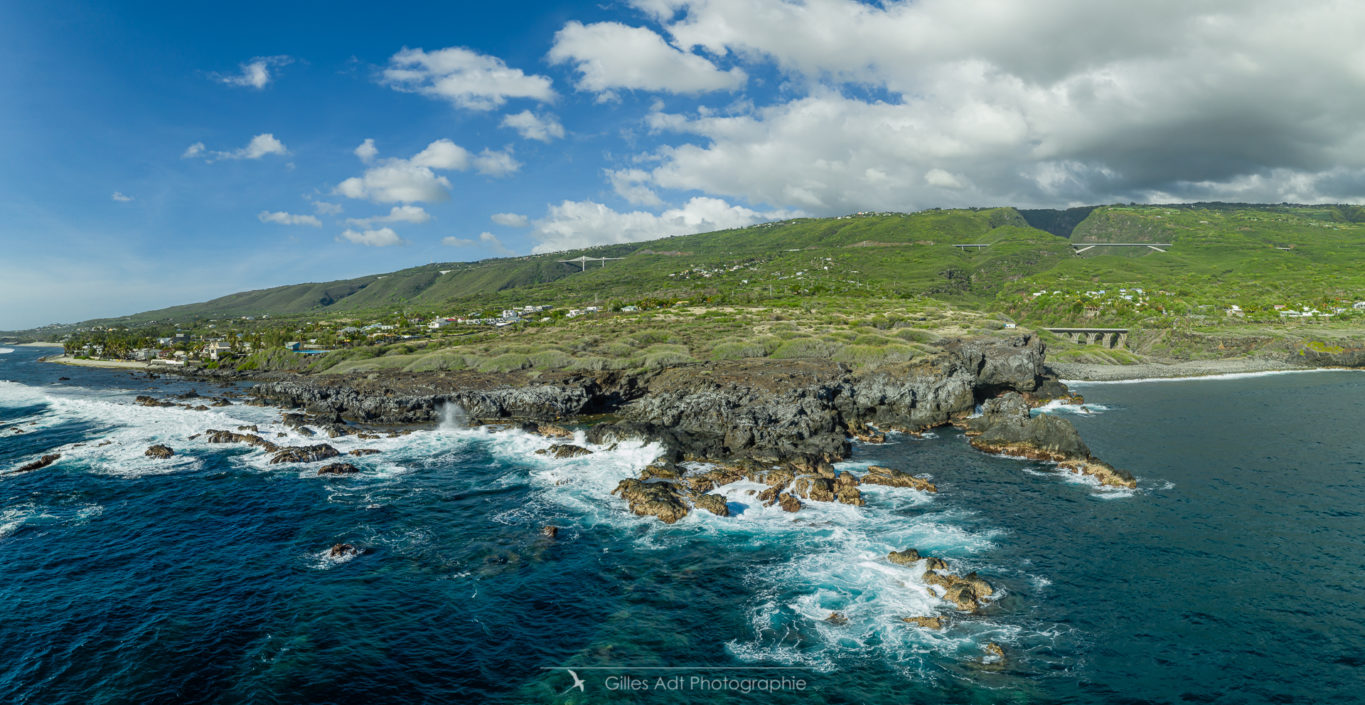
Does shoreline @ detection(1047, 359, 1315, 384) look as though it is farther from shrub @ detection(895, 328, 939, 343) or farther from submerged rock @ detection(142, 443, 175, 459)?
submerged rock @ detection(142, 443, 175, 459)

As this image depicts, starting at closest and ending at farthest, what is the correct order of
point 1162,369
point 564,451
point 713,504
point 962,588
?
point 962,588, point 713,504, point 564,451, point 1162,369

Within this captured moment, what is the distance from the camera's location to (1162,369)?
10494 centimetres

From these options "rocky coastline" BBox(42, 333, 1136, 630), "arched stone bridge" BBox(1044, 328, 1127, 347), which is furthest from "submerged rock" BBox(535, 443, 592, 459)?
"arched stone bridge" BBox(1044, 328, 1127, 347)

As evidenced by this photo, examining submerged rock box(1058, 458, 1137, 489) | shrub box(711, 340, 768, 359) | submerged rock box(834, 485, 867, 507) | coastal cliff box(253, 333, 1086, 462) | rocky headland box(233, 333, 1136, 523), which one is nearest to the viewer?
submerged rock box(834, 485, 867, 507)

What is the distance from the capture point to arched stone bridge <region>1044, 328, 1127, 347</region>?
13225 centimetres

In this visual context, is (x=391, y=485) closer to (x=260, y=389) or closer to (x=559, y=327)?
(x=260, y=389)

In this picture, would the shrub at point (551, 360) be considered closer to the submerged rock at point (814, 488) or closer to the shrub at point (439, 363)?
the shrub at point (439, 363)

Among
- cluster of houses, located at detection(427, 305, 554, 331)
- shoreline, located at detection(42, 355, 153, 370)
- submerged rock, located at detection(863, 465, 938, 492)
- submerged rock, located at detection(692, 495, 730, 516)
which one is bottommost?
submerged rock, located at detection(863, 465, 938, 492)

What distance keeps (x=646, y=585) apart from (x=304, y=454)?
39.3 m

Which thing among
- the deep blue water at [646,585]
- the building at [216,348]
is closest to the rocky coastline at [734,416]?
the deep blue water at [646,585]

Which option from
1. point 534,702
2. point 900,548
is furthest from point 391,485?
point 900,548

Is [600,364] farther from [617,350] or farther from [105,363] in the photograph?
[105,363]

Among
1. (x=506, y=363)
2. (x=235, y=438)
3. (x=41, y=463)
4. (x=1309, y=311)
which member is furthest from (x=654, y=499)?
(x=1309, y=311)

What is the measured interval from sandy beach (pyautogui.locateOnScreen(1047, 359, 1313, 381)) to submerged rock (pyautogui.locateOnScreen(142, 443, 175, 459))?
5021 inches
